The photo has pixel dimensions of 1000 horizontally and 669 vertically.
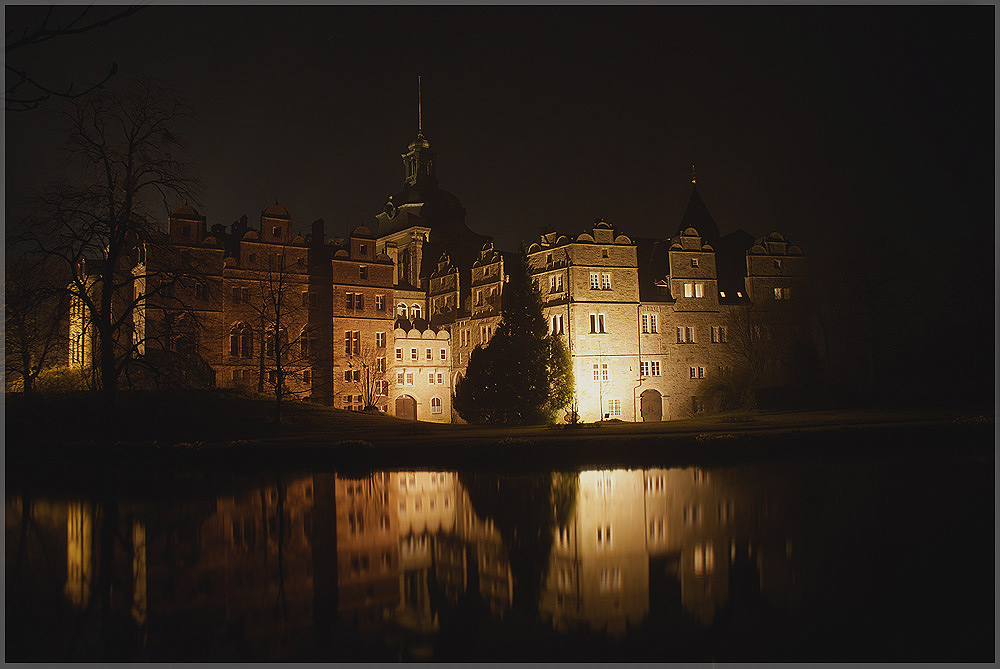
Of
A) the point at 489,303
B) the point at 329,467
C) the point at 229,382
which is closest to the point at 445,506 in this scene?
the point at 329,467

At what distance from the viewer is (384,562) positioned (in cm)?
1198

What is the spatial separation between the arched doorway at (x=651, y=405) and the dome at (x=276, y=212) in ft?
94.4

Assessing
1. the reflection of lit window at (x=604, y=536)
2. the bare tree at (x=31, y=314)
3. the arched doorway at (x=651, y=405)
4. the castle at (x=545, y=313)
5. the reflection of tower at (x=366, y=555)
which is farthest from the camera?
the arched doorway at (x=651, y=405)

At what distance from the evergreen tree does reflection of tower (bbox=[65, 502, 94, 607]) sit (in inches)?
1331

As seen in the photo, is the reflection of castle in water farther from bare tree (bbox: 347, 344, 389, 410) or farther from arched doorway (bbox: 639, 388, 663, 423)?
bare tree (bbox: 347, 344, 389, 410)

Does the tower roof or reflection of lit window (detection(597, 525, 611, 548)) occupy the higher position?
the tower roof

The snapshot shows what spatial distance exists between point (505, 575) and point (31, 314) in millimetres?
31848

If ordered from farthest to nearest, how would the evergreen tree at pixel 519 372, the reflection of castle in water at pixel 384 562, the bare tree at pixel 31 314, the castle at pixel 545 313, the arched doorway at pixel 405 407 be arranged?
the arched doorway at pixel 405 407
the castle at pixel 545 313
the evergreen tree at pixel 519 372
the bare tree at pixel 31 314
the reflection of castle in water at pixel 384 562

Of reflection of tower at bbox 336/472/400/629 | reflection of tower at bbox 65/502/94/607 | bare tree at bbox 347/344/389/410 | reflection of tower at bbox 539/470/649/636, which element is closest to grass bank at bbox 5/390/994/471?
reflection of tower at bbox 336/472/400/629

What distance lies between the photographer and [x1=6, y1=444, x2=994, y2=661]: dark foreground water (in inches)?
336

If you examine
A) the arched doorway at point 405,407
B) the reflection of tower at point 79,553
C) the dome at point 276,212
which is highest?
the dome at point 276,212

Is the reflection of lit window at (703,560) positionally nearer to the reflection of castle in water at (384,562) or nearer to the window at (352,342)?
the reflection of castle in water at (384,562)

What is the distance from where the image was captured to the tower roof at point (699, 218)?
73.4 metres

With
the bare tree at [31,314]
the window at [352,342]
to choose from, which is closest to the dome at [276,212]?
the window at [352,342]
